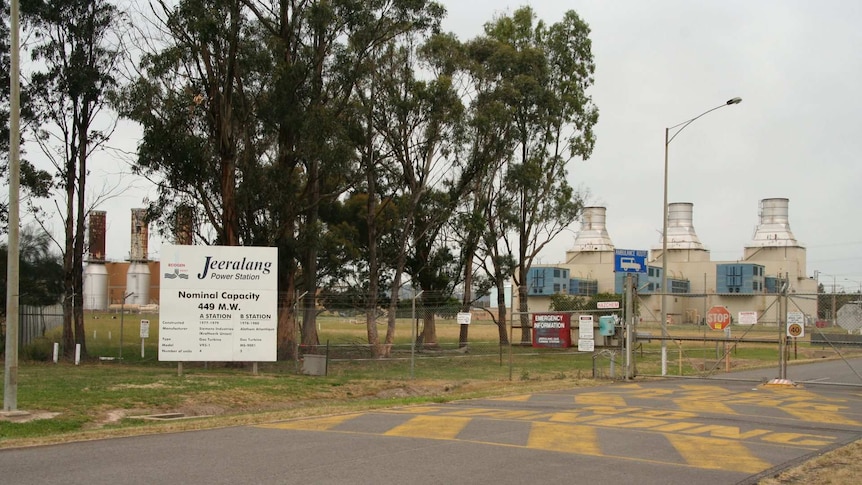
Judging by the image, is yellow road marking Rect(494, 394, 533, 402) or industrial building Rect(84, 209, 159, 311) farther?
industrial building Rect(84, 209, 159, 311)

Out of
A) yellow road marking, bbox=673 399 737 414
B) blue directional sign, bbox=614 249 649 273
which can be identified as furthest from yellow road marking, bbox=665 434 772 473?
blue directional sign, bbox=614 249 649 273

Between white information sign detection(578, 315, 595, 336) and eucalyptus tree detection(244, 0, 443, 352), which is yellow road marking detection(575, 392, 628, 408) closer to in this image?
white information sign detection(578, 315, 595, 336)

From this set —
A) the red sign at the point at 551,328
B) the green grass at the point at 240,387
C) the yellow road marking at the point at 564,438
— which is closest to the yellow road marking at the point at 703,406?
the yellow road marking at the point at 564,438

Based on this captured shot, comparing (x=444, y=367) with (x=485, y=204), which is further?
(x=485, y=204)

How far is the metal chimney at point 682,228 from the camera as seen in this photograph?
96.2 metres

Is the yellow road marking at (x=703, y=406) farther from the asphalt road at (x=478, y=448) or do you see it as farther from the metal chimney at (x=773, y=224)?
the metal chimney at (x=773, y=224)

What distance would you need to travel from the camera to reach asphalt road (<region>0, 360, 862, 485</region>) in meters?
9.20

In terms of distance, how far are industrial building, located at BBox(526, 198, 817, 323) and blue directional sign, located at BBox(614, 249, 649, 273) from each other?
202ft

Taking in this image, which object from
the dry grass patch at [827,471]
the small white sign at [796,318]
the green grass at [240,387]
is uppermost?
the small white sign at [796,318]

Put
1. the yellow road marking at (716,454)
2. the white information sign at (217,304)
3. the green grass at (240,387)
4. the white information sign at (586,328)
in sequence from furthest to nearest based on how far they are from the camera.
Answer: the white information sign at (586,328) < the white information sign at (217,304) < the green grass at (240,387) < the yellow road marking at (716,454)

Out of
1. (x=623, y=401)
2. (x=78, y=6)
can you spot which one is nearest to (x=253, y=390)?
(x=623, y=401)

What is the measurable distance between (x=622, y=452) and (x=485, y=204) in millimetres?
36488

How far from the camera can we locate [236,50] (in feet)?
106

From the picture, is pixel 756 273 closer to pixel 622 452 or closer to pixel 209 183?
pixel 209 183
